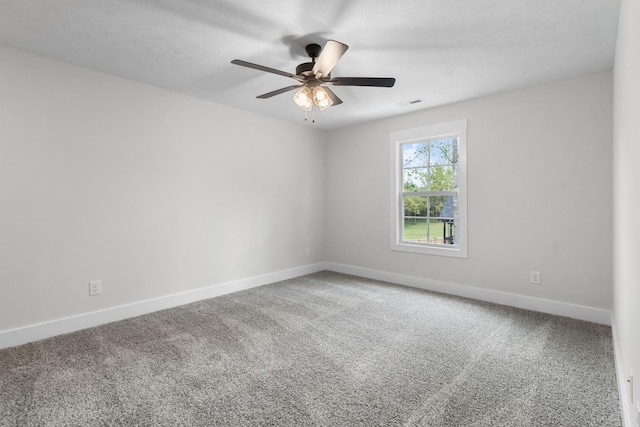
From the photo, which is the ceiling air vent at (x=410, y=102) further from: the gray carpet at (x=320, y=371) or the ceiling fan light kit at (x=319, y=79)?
the gray carpet at (x=320, y=371)

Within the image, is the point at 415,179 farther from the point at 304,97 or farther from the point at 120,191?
the point at 120,191

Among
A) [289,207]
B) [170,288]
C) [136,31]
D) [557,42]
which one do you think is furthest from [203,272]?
[557,42]

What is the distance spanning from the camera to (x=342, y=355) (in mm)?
2373

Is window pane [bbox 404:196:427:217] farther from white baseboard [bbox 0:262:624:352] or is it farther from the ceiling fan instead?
the ceiling fan

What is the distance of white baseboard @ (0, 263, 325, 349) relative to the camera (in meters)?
2.56

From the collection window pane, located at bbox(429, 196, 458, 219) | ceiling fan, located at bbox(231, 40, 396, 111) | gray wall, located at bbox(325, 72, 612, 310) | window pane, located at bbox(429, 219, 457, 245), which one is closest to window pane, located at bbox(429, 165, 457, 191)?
window pane, located at bbox(429, 196, 458, 219)

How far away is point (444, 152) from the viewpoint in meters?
4.14

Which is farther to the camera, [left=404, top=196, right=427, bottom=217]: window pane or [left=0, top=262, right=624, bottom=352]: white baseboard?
[left=404, top=196, right=427, bottom=217]: window pane

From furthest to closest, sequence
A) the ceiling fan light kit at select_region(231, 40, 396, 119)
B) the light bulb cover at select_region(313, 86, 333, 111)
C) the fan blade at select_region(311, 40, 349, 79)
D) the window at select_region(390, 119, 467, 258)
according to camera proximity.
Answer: the window at select_region(390, 119, 467, 258) < the light bulb cover at select_region(313, 86, 333, 111) < the ceiling fan light kit at select_region(231, 40, 396, 119) < the fan blade at select_region(311, 40, 349, 79)

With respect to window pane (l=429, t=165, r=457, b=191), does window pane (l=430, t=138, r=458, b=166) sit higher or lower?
higher

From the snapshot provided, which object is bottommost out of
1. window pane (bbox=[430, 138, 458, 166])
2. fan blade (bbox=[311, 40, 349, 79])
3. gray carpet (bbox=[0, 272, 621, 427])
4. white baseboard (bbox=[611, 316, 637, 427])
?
gray carpet (bbox=[0, 272, 621, 427])

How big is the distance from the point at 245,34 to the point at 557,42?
2.36 m

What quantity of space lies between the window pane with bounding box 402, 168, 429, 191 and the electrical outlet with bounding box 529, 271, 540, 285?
1601mm

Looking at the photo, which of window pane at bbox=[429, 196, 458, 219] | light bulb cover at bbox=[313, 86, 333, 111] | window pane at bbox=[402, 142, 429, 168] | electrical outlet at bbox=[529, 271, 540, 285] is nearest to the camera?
light bulb cover at bbox=[313, 86, 333, 111]
